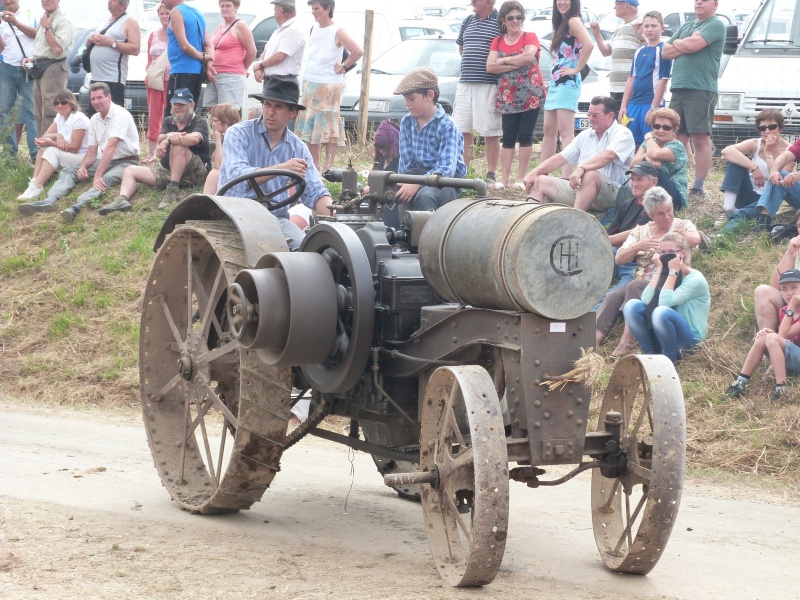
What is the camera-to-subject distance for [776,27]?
1162 cm

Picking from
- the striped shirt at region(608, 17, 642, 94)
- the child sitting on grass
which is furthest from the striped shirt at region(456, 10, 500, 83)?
the child sitting on grass

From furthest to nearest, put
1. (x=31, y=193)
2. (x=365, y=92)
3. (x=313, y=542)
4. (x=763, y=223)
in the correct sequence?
(x=365, y=92)
(x=31, y=193)
(x=763, y=223)
(x=313, y=542)

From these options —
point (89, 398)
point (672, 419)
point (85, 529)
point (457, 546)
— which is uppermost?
point (672, 419)

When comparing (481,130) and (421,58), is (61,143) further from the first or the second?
(421,58)

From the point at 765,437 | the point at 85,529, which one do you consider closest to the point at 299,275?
the point at 85,529

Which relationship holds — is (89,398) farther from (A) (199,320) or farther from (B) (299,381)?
(B) (299,381)

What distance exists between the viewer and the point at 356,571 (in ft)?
15.4

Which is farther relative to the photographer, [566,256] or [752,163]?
[752,163]

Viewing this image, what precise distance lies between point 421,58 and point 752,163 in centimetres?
642

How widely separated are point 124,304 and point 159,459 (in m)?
4.37

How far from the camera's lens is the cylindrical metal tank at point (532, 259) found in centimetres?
420

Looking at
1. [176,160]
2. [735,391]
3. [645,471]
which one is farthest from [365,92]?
[645,471]

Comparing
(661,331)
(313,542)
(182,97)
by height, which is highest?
(182,97)

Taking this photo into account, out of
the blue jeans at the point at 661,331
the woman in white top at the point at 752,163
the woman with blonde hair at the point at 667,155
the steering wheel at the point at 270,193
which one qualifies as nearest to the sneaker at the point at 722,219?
the woman in white top at the point at 752,163
